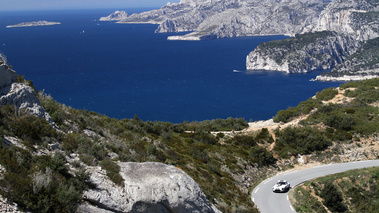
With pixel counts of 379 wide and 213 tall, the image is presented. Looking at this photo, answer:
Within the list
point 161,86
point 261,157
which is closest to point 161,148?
point 261,157

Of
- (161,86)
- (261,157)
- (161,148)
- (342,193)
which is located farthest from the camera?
(161,86)

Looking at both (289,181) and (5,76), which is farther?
(289,181)

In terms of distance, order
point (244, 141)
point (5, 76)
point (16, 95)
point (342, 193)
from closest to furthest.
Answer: point (16, 95)
point (5, 76)
point (342, 193)
point (244, 141)

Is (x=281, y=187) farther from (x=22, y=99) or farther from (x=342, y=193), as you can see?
(x=22, y=99)

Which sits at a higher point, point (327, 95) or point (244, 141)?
point (327, 95)

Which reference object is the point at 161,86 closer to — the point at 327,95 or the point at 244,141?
the point at 327,95

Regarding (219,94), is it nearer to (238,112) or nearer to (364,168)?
(238,112)

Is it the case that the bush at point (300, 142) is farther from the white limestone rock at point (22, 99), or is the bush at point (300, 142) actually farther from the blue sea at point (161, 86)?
the blue sea at point (161, 86)

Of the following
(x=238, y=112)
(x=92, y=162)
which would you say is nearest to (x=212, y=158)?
(x=92, y=162)

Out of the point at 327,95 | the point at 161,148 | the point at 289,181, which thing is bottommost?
the point at 289,181
